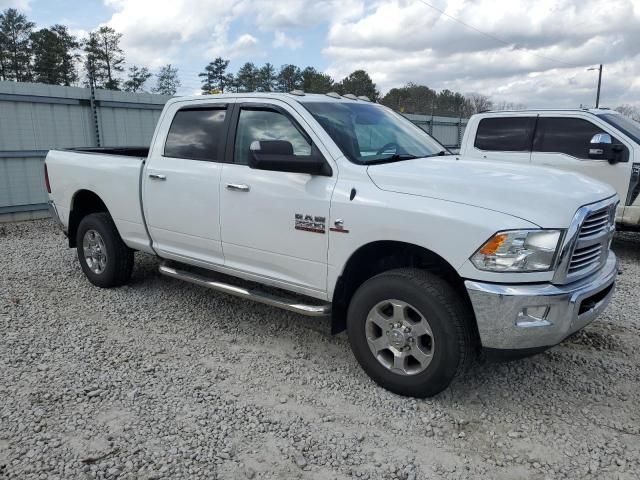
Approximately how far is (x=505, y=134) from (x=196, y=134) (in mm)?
5064

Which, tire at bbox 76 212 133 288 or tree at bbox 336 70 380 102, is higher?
tree at bbox 336 70 380 102

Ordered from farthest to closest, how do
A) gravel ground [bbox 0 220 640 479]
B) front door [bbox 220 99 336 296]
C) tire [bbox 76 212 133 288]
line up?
tire [bbox 76 212 133 288], front door [bbox 220 99 336 296], gravel ground [bbox 0 220 640 479]

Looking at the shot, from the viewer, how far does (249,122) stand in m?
4.25

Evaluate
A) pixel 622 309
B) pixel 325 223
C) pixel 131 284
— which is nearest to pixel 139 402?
pixel 325 223

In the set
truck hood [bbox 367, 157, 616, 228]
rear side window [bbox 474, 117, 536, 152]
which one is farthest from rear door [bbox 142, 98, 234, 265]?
rear side window [bbox 474, 117, 536, 152]

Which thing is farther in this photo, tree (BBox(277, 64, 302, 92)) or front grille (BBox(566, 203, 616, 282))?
tree (BBox(277, 64, 302, 92))

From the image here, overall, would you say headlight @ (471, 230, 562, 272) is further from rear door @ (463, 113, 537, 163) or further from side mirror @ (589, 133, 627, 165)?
rear door @ (463, 113, 537, 163)

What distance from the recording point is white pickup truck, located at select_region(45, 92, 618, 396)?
9.62ft

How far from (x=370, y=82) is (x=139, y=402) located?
44083 millimetres

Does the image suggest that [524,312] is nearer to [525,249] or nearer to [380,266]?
[525,249]

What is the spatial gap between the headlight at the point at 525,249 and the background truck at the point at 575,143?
415 cm

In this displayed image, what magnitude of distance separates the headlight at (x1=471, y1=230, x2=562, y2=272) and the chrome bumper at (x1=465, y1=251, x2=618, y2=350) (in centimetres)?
12

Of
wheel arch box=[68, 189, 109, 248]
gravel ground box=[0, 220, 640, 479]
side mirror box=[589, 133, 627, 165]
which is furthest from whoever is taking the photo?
side mirror box=[589, 133, 627, 165]

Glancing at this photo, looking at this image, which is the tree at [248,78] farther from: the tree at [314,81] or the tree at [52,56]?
the tree at [52,56]
